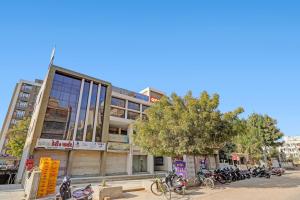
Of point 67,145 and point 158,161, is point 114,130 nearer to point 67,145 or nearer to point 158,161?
point 158,161

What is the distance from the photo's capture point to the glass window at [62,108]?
22.9m

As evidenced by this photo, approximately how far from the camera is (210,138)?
41.3 ft

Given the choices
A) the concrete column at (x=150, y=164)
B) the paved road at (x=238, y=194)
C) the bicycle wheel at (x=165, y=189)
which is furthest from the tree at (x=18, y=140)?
the bicycle wheel at (x=165, y=189)

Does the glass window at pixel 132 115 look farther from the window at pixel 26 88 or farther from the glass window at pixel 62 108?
the window at pixel 26 88

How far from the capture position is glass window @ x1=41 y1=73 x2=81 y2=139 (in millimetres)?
22931

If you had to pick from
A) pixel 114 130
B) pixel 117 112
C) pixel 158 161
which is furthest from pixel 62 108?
pixel 158 161

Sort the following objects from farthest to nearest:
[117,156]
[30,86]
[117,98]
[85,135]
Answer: [30,86], [117,98], [117,156], [85,135]

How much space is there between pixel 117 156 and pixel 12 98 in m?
35.8

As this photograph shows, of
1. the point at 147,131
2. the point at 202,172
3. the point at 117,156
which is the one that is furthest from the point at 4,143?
the point at 202,172

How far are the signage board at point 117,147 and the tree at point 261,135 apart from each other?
2023 cm

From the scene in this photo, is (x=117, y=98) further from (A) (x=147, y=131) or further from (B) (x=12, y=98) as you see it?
(B) (x=12, y=98)

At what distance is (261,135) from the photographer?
33812 mm

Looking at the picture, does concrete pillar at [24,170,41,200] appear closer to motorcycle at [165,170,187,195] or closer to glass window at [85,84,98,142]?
motorcycle at [165,170,187,195]

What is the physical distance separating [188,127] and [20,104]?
49405mm
